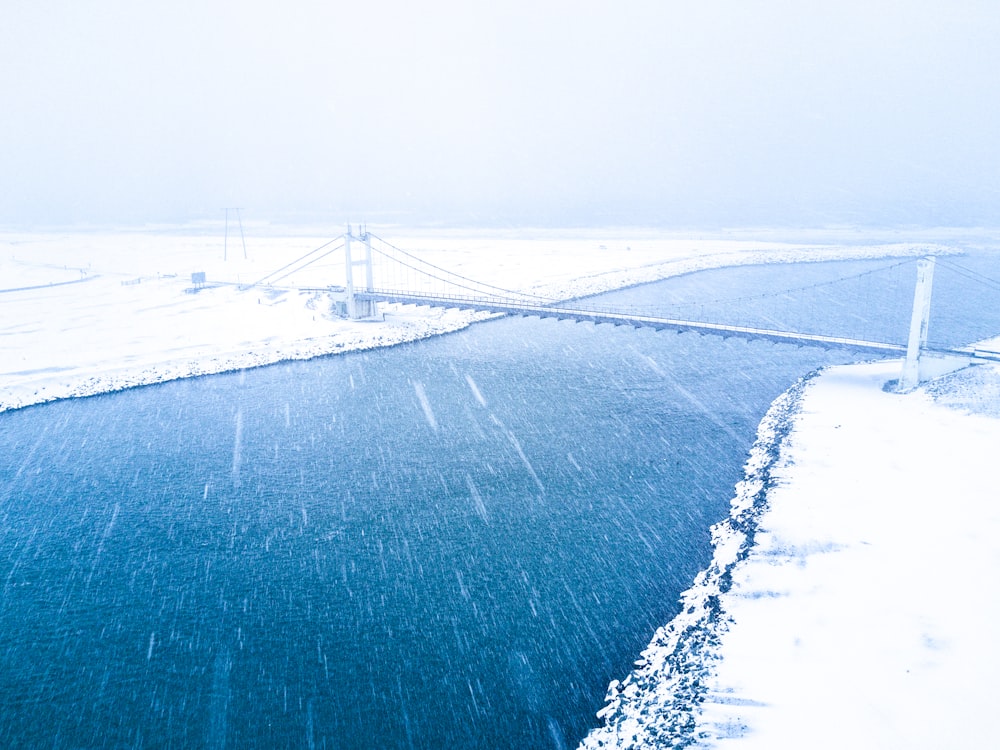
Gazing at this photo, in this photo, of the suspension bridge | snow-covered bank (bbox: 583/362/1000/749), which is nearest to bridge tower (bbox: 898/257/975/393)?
the suspension bridge

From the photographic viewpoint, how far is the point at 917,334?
2950 cm

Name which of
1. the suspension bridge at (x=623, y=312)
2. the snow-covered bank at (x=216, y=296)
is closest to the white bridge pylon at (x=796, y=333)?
the suspension bridge at (x=623, y=312)

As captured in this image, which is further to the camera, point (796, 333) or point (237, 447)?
point (796, 333)

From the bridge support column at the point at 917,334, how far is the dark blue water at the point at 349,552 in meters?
5.68

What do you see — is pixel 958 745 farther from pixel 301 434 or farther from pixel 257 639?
pixel 301 434

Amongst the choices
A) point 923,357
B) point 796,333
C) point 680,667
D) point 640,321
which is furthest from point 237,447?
point 923,357

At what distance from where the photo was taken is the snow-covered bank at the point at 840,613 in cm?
1168

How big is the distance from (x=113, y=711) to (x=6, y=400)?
2503 centimetres

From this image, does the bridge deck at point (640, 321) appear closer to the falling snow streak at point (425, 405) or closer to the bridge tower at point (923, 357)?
the bridge tower at point (923, 357)

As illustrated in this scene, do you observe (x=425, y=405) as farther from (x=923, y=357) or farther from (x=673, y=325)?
(x=923, y=357)

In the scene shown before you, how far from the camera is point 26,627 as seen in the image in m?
15.5

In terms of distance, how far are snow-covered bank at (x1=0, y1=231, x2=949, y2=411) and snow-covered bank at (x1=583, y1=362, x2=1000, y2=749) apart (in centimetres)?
3042

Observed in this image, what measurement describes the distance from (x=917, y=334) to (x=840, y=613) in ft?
65.3

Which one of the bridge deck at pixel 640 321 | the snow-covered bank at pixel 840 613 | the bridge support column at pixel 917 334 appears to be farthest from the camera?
the bridge deck at pixel 640 321
